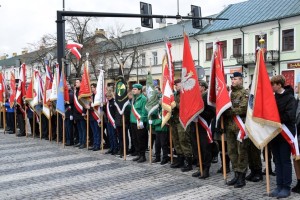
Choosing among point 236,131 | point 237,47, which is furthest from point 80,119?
point 237,47

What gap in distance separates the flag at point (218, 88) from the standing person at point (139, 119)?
2.32 m

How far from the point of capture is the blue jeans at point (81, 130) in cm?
1180

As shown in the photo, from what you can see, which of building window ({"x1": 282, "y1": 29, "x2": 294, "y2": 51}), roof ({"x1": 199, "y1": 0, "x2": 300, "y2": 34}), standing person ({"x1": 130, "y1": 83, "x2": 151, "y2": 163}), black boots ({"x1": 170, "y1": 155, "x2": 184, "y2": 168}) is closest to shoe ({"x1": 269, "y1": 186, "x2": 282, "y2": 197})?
black boots ({"x1": 170, "y1": 155, "x2": 184, "y2": 168})

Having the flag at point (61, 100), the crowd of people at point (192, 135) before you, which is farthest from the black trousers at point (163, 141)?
the flag at point (61, 100)

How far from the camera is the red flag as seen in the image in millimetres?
7680

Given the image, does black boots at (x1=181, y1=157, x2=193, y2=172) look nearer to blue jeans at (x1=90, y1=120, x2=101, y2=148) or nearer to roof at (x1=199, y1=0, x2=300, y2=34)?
blue jeans at (x1=90, y1=120, x2=101, y2=148)

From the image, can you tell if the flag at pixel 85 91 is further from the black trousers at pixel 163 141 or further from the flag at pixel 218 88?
the flag at pixel 218 88

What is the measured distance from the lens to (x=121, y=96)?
10.1 meters

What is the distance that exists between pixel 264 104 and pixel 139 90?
399 centimetres

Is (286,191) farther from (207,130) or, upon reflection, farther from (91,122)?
(91,122)

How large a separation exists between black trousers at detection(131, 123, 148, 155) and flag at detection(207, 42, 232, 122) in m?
2.55

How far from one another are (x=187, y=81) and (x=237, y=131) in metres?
1.53

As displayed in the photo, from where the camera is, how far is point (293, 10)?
34.8m

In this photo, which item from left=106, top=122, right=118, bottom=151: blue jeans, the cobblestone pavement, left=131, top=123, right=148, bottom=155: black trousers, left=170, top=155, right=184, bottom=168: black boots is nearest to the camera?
the cobblestone pavement
